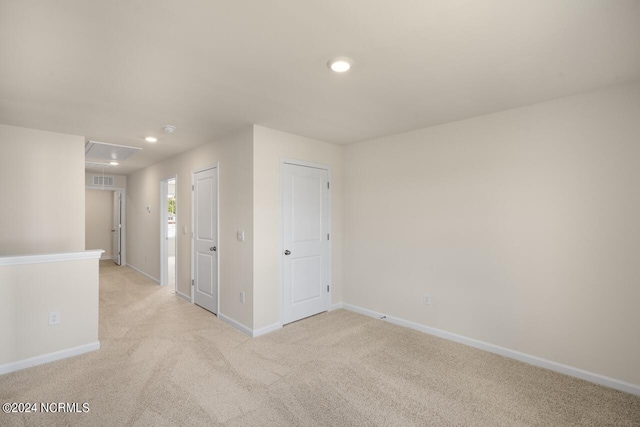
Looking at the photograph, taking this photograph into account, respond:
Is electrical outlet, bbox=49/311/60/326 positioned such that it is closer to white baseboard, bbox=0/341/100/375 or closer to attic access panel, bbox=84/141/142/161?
white baseboard, bbox=0/341/100/375

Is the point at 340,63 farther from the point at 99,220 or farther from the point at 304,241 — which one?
the point at 99,220

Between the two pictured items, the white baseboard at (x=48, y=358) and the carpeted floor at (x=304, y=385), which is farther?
the white baseboard at (x=48, y=358)

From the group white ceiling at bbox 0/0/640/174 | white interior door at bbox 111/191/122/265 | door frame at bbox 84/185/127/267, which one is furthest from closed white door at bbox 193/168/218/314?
white interior door at bbox 111/191/122/265

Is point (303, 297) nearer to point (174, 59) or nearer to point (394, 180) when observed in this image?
point (394, 180)

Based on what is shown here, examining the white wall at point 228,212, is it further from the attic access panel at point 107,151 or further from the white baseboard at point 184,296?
the attic access panel at point 107,151

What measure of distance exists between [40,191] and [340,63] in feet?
12.9

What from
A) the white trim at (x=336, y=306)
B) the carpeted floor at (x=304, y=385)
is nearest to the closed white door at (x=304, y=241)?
the white trim at (x=336, y=306)

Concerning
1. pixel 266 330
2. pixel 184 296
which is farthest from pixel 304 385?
pixel 184 296

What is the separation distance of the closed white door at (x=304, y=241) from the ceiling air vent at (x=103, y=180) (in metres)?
5.71

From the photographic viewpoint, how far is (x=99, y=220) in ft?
29.2

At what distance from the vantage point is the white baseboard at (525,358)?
8.18ft

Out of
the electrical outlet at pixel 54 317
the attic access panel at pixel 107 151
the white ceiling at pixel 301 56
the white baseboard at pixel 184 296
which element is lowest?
the white baseboard at pixel 184 296

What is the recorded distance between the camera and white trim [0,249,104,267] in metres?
2.80

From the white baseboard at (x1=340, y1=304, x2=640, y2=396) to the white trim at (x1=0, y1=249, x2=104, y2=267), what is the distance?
3.40 metres
